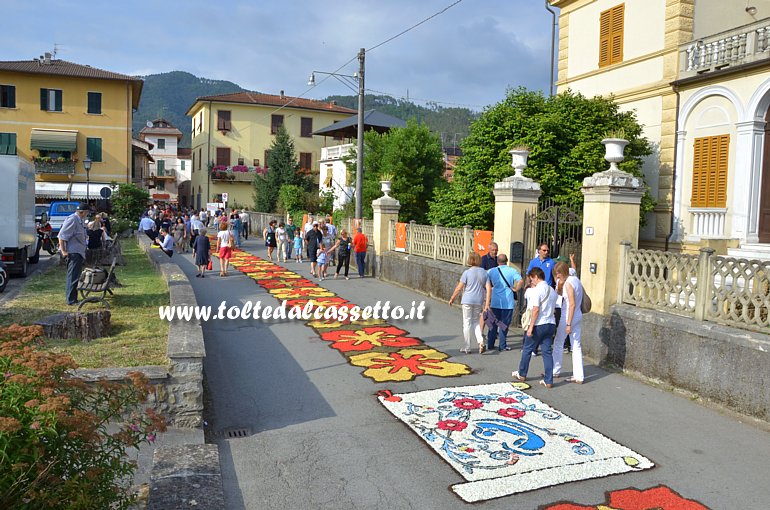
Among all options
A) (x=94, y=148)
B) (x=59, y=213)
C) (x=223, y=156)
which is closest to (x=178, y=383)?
(x=59, y=213)

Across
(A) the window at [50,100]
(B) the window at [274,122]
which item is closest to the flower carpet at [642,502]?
(A) the window at [50,100]

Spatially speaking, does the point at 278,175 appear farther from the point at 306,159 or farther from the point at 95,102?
the point at 306,159

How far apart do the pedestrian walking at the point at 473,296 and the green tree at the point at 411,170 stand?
18694 mm

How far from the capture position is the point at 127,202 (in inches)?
1410

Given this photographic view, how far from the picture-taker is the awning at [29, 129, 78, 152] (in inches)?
1636

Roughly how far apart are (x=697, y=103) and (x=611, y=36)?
13.7 feet

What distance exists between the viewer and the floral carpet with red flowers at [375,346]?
911 centimetres

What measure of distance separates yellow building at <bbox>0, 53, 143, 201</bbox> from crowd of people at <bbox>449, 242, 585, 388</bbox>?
36.4 meters

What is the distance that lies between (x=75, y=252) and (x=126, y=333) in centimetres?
328

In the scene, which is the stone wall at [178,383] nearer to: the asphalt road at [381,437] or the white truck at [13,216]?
the asphalt road at [381,437]

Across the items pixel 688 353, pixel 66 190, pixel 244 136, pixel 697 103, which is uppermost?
pixel 244 136

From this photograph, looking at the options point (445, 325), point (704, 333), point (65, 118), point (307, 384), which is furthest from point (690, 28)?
point (65, 118)

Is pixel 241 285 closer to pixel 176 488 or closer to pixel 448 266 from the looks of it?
pixel 448 266

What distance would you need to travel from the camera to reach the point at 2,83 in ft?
137
